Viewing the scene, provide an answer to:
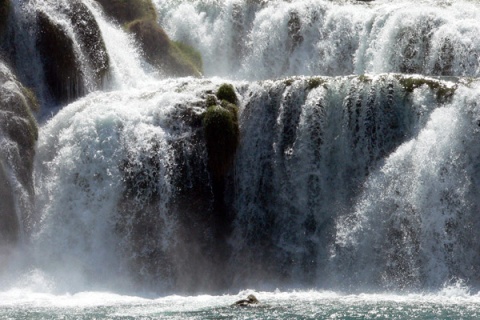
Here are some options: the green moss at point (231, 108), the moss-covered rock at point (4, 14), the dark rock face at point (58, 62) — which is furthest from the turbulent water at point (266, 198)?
the moss-covered rock at point (4, 14)

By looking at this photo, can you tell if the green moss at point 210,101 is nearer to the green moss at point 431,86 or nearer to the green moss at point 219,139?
the green moss at point 219,139

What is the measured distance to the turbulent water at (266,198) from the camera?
78.2ft

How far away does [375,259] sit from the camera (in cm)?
2439

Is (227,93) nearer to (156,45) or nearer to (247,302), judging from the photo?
(247,302)

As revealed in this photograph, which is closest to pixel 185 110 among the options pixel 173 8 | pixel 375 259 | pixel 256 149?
pixel 256 149

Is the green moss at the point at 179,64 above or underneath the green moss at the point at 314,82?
above

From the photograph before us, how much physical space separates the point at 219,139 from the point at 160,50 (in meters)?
9.18

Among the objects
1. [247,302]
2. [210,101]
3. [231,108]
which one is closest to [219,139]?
[231,108]

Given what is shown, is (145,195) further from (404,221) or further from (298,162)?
(404,221)

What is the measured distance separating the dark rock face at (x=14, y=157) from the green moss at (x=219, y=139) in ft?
17.2

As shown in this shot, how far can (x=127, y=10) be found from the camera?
122 ft

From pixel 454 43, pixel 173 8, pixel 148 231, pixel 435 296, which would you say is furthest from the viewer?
pixel 173 8

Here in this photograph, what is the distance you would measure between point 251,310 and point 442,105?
26.7 ft

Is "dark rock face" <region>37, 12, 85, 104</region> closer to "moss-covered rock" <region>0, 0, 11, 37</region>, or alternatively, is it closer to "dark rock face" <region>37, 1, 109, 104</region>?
"dark rock face" <region>37, 1, 109, 104</region>
